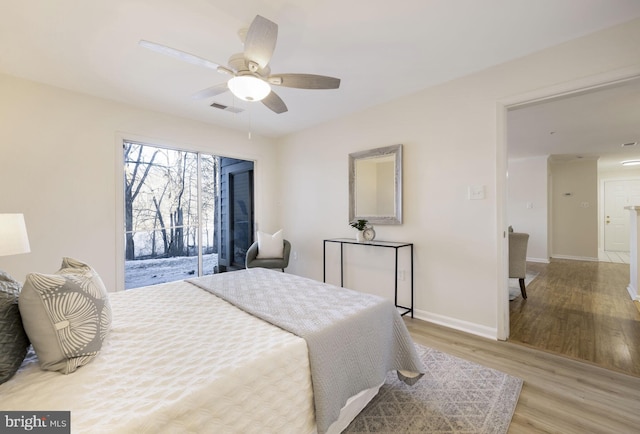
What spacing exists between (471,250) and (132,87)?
3.92 metres

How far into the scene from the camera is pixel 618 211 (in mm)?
7508

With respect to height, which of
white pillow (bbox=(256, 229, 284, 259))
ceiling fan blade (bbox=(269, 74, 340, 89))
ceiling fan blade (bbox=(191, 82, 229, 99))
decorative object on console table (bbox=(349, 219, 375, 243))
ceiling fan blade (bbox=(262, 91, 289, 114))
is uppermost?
ceiling fan blade (bbox=(191, 82, 229, 99))

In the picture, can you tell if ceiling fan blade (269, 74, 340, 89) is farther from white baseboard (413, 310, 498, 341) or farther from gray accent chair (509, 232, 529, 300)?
gray accent chair (509, 232, 529, 300)

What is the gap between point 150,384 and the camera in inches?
37.2

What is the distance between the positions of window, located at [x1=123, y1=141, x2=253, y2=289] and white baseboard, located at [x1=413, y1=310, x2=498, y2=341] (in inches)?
120

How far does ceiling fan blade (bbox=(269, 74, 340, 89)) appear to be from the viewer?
1889 millimetres

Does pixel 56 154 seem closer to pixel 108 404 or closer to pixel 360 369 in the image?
pixel 108 404

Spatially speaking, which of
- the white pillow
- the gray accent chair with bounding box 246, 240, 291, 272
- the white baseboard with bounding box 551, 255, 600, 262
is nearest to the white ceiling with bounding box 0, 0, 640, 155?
the white pillow

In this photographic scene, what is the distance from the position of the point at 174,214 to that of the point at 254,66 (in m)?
2.81

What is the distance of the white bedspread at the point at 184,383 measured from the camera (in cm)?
83

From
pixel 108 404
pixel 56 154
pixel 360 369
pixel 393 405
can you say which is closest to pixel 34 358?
pixel 108 404

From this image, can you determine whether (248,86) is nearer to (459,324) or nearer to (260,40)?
(260,40)

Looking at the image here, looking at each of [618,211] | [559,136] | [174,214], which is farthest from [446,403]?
[618,211]

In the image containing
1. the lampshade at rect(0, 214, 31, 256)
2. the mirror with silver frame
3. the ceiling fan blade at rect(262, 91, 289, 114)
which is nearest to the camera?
the lampshade at rect(0, 214, 31, 256)
